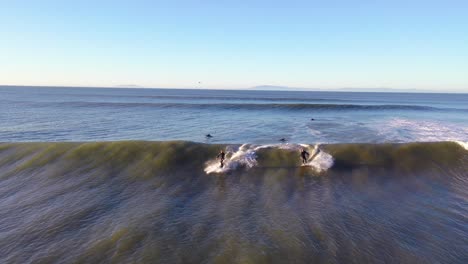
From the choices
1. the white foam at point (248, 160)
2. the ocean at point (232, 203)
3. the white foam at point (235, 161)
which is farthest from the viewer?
the white foam at point (248, 160)

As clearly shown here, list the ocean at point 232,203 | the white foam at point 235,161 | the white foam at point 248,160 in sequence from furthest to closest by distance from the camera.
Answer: the white foam at point 248,160
the white foam at point 235,161
the ocean at point 232,203

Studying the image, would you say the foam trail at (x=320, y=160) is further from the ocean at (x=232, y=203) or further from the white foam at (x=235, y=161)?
the white foam at (x=235, y=161)

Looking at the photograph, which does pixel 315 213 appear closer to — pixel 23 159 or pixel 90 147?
pixel 90 147

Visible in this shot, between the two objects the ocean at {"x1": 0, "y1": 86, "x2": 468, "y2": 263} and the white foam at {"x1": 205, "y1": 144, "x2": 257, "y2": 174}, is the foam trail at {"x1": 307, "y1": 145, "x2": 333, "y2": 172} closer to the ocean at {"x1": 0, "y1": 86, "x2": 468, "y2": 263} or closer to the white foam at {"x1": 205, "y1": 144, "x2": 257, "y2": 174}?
the ocean at {"x1": 0, "y1": 86, "x2": 468, "y2": 263}

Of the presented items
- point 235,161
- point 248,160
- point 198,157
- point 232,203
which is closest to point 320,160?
point 248,160

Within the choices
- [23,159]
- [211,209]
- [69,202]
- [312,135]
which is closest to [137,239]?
[211,209]

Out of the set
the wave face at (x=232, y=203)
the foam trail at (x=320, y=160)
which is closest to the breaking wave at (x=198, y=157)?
the foam trail at (x=320, y=160)

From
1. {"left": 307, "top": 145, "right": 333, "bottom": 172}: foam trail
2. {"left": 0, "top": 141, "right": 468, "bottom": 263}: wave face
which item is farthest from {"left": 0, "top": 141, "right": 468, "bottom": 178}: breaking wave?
{"left": 0, "top": 141, "right": 468, "bottom": 263}: wave face

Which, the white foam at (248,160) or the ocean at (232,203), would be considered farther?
the white foam at (248,160)
